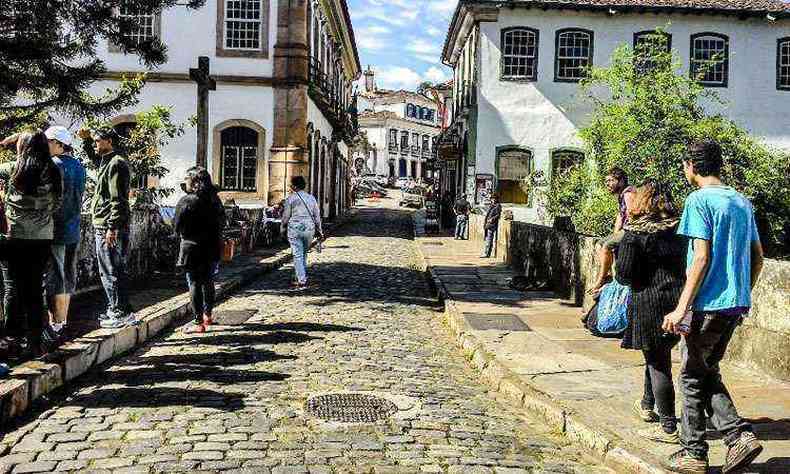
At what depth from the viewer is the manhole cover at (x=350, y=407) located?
536cm

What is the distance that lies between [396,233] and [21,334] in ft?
73.7

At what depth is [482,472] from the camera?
4.38m

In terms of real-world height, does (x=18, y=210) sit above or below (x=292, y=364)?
above

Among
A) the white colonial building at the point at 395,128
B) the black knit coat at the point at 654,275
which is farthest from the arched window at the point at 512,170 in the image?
the white colonial building at the point at 395,128

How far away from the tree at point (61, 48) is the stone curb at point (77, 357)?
2753 millimetres

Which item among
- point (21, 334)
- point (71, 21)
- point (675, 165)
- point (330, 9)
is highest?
point (330, 9)

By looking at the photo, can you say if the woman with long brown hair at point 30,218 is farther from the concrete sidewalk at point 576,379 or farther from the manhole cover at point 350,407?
the concrete sidewalk at point 576,379

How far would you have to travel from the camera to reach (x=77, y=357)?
20.5 feet

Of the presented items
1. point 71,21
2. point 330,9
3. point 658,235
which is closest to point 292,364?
point 658,235

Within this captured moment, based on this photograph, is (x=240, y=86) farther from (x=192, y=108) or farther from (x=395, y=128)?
(x=395, y=128)

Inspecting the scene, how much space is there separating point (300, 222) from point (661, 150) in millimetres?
6705

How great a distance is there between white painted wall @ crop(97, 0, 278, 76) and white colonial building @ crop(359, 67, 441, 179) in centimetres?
7159

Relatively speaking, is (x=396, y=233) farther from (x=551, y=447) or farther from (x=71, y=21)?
(x=551, y=447)

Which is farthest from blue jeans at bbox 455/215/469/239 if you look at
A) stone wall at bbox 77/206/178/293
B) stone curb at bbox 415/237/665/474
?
stone curb at bbox 415/237/665/474
